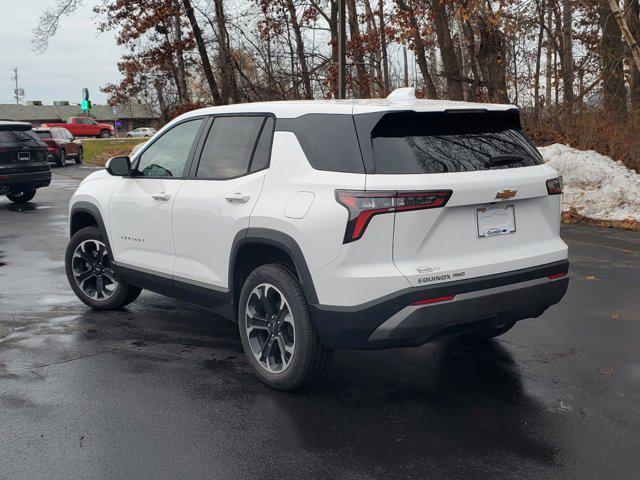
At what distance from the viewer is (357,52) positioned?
87.7 feet

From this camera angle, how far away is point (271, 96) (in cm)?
2736

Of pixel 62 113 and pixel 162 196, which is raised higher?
pixel 62 113

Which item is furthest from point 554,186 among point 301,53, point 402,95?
point 301,53

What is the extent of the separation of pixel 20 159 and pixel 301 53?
13.3 meters

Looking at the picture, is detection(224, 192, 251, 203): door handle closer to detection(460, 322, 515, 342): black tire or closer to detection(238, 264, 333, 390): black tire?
detection(238, 264, 333, 390): black tire

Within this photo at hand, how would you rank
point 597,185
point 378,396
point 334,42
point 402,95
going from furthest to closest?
point 334,42, point 597,185, point 402,95, point 378,396

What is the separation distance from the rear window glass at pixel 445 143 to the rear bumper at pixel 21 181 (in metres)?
13.5

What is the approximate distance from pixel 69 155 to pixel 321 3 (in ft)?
46.9

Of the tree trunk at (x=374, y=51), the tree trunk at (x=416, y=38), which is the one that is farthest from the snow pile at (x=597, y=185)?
the tree trunk at (x=374, y=51)

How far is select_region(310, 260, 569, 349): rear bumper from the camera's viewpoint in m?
3.92

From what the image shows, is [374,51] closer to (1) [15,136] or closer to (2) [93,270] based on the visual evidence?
(1) [15,136]

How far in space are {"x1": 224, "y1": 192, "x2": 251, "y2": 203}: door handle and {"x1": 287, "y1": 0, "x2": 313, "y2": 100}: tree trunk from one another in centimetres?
2194

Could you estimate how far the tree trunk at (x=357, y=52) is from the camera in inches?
1041

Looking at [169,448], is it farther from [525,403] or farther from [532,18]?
[532,18]
